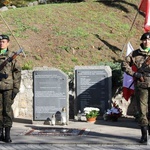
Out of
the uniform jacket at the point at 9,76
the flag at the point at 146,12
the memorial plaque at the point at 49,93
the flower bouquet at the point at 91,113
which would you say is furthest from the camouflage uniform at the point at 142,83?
the flag at the point at 146,12

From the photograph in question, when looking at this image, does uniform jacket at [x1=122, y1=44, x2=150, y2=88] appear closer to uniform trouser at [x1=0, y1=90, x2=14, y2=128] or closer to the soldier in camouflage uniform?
the soldier in camouflage uniform

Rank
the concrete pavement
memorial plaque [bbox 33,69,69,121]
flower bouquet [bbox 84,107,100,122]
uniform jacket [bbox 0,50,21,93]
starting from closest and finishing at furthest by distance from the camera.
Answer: the concrete pavement → uniform jacket [bbox 0,50,21,93] → memorial plaque [bbox 33,69,69,121] → flower bouquet [bbox 84,107,100,122]

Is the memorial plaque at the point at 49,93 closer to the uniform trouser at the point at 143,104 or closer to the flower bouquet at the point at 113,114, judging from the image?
the flower bouquet at the point at 113,114

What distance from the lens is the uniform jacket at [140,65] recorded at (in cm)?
848

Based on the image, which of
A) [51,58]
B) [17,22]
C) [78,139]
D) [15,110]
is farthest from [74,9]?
[78,139]

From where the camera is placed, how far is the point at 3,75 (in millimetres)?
8758

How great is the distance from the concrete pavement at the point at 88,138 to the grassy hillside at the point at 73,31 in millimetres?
5053

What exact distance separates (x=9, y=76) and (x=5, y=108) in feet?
1.84

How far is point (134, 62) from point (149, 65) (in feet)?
0.91

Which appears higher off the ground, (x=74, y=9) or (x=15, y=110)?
(x=74, y=9)

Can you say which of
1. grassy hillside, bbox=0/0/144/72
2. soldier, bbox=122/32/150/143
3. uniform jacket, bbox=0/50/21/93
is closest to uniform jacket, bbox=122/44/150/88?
soldier, bbox=122/32/150/143

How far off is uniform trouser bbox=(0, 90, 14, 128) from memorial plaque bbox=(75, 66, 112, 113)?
3345 millimetres

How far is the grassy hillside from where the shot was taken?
58.0ft

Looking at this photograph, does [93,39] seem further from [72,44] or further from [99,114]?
[99,114]
